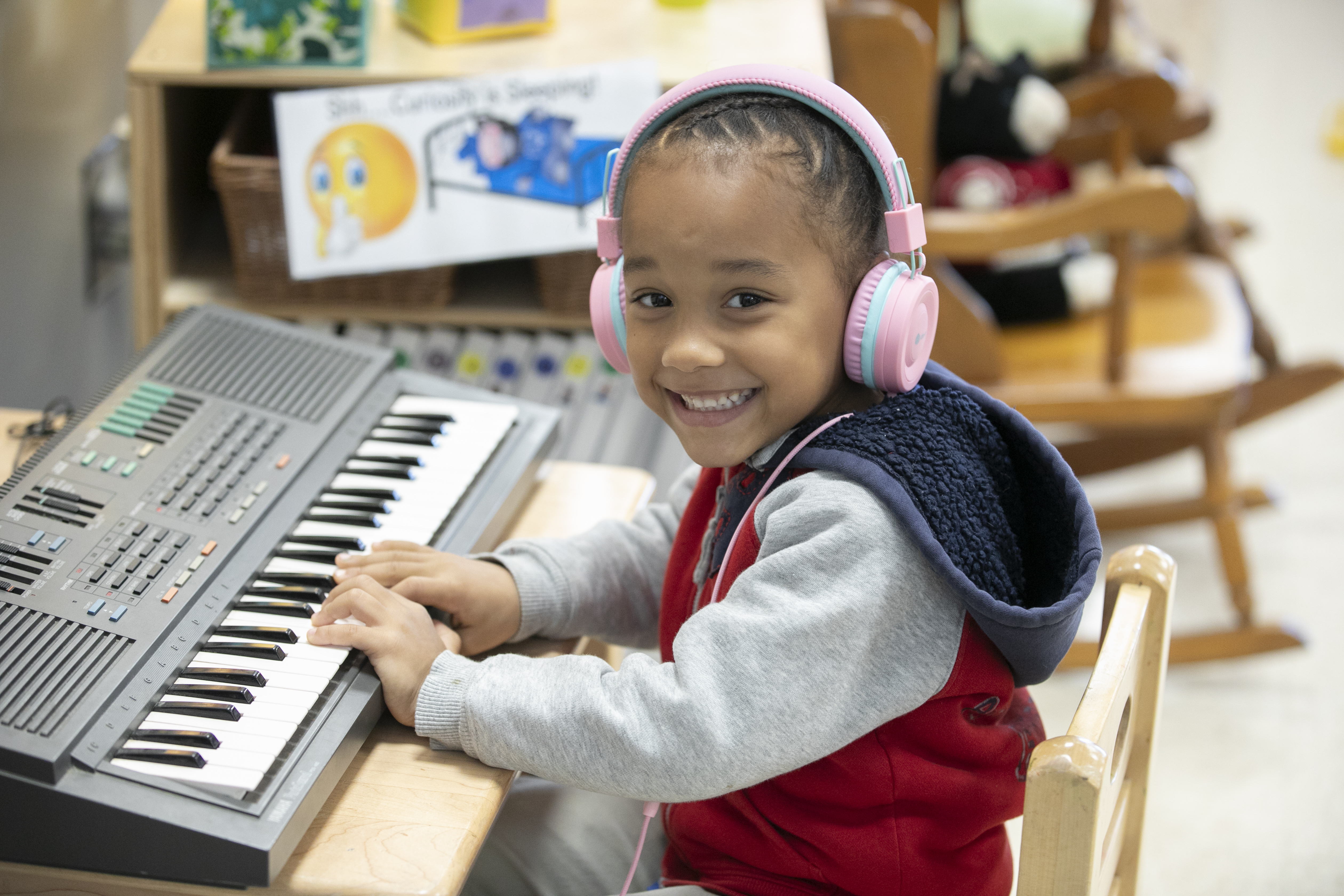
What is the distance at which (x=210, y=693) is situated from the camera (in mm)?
878

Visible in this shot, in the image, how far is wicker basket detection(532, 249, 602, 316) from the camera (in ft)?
5.47

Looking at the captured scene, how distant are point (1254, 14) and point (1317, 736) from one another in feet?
13.0

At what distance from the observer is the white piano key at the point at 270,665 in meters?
0.91

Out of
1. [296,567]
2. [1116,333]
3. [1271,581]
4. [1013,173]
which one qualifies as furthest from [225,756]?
[1271,581]

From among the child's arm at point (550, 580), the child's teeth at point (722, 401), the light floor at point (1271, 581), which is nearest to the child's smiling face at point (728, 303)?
the child's teeth at point (722, 401)

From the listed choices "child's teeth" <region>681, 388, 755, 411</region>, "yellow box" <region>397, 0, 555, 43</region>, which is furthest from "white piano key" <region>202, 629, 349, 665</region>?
"yellow box" <region>397, 0, 555, 43</region>

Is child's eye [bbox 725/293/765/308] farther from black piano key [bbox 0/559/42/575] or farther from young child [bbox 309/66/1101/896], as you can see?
black piano key [bbox 0/559/42/575]

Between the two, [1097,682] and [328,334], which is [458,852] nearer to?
[1097,682]

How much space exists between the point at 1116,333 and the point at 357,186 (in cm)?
122

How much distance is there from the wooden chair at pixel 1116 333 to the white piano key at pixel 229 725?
1.20 meters

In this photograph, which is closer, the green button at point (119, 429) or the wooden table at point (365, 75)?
the green button at point (119, 429)

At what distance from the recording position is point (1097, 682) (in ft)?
2.84

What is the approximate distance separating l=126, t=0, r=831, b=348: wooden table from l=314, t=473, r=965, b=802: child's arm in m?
0.87

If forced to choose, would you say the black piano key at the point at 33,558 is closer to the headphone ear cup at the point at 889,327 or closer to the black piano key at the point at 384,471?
the black piano key at the point at 384,471
